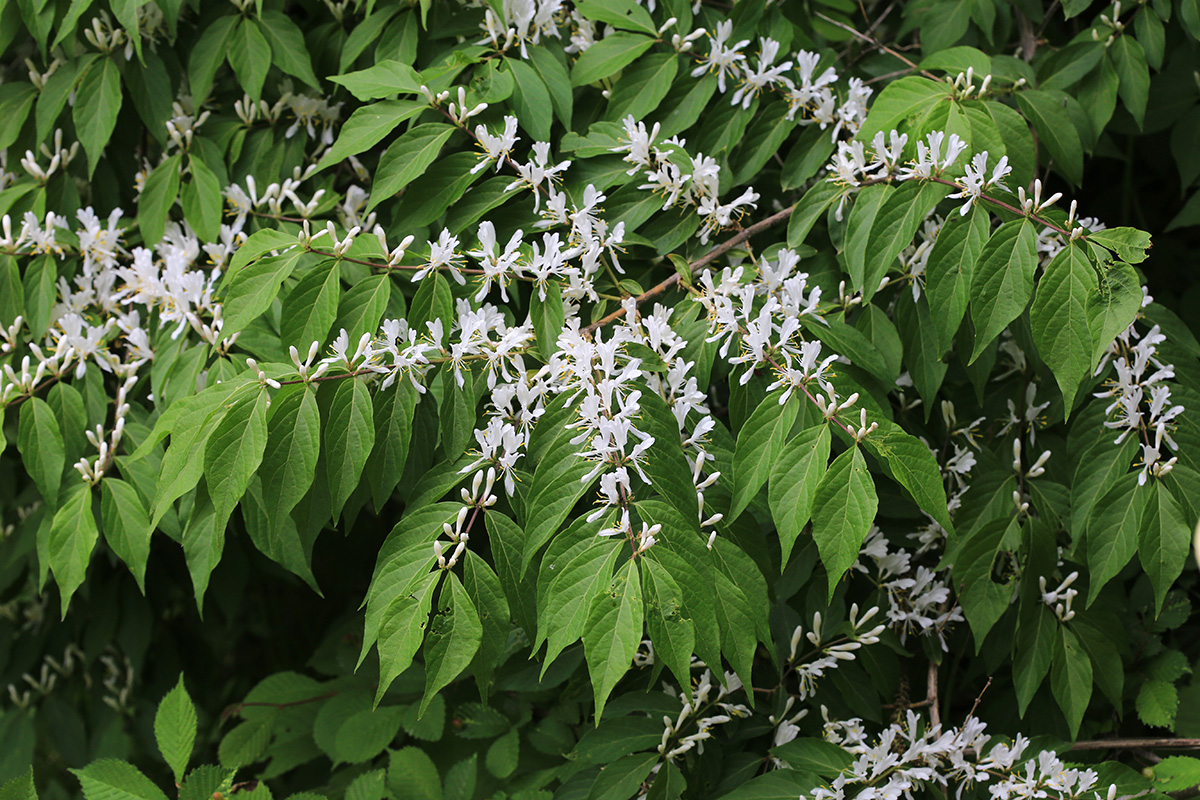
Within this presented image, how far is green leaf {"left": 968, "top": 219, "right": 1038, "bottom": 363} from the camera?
149 cm

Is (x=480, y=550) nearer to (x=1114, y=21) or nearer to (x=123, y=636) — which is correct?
(x=123, y=636)

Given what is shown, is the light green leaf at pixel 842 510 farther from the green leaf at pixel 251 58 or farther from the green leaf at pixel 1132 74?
the green leaf at pixel 251 58

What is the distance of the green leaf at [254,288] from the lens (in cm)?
155

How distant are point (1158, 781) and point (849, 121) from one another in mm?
1516

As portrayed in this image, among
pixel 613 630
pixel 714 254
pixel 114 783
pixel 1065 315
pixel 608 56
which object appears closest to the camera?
pixel 613 630

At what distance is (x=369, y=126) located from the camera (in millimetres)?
1763

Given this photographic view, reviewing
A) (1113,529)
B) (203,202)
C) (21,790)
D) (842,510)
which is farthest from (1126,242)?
(21,790)

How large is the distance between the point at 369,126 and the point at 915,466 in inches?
48.8

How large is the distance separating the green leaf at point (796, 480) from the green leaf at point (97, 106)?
184cm

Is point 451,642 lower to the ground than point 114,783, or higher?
higher

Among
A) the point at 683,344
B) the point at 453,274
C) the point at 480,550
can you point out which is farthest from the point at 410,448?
the point at 480,550

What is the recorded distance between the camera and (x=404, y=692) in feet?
7.82

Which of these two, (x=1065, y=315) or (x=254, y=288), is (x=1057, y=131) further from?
(x=254, y=288)

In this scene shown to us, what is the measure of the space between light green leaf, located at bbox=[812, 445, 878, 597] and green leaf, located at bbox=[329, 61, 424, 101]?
112cm
